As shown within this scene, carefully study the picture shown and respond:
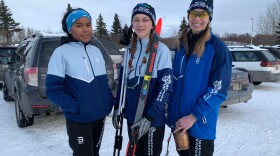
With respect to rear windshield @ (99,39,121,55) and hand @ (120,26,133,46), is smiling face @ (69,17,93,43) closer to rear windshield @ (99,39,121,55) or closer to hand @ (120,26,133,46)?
hand @ (120,26,133,46)

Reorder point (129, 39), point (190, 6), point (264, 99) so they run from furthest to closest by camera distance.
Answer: point (264, 99) < point (129, 39) < point (190, 6)

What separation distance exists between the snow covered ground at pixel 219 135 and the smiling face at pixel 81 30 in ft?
6.75

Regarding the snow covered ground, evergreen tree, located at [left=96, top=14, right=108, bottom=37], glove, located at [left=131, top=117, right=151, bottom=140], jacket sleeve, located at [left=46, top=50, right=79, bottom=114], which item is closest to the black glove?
jacket sleeve, located at [left=46, top=50, right=79, bottom=114]

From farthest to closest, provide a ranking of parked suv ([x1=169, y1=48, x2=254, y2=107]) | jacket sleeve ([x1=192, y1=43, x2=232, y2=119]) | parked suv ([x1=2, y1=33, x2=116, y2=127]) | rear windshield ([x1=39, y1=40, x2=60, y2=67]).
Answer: parked suv ([x1=169, y1=48, x2=254, y2=107]), rear windshield ([x1=39, y1=40, x2=60, y2=67]), parked suv ([x1=2, y1=33, x2=116, y2=127]), jacket sleeve ([x1=192, y1=43, x2=232, y2=119])

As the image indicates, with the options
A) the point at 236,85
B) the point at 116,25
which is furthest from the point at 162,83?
the point at 116,25

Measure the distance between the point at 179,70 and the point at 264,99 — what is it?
6.69m

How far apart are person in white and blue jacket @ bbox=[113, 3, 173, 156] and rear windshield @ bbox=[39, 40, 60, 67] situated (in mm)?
2565

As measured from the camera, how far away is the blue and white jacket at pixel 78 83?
8.35 feet

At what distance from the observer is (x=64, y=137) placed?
16.2 ft

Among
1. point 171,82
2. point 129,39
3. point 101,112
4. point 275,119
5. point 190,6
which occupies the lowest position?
point 275,119

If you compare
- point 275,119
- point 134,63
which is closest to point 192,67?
point 134,63

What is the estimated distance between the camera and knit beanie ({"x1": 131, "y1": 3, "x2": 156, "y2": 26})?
260 cm

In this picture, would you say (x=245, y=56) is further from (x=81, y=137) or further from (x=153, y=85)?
(x=81, y=137)

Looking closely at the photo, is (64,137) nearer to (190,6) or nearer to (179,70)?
(179,70)
